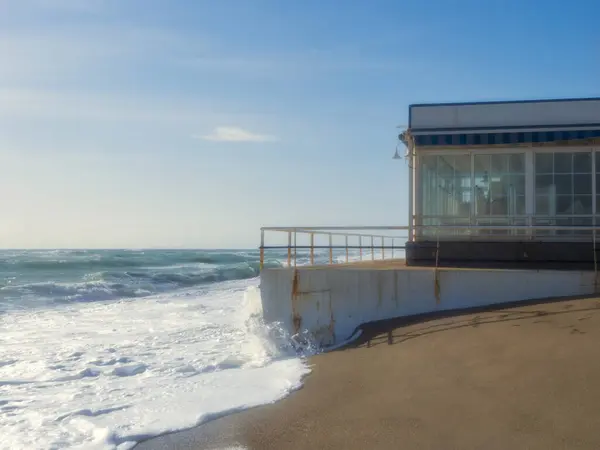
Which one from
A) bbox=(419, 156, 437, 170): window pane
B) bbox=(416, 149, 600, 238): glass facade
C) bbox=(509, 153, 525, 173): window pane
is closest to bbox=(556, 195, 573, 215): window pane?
bbox=(416, 149, 600, 238): glass facade

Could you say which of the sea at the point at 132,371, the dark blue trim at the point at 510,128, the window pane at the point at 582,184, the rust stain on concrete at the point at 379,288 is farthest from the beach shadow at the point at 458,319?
the dark blue trim at the point at 510,128

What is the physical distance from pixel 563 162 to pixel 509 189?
1402mm

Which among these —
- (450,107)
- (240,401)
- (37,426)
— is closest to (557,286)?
(450,107)

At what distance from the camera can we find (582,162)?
15.8 m

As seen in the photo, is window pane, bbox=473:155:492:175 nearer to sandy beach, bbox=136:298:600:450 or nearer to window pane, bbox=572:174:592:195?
window pane, bbox=572:174:592:195

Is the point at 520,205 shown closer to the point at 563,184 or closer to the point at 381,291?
the point at 563,184

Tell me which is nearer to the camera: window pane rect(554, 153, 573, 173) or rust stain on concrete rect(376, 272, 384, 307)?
rust stain on concrete rect(376, 272, 384, 307)

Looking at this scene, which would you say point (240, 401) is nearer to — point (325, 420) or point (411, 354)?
point (325, 420)

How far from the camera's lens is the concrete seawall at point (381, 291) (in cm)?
1219

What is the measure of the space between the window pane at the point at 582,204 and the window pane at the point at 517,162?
4.73 ft

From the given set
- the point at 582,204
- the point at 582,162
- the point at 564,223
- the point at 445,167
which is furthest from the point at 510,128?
the point at 564,223

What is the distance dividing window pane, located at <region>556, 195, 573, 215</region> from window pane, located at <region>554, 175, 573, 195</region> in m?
0.11

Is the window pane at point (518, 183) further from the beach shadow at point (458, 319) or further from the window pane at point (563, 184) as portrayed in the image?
the beach shadow at point (458, 319)

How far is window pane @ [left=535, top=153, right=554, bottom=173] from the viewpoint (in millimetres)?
15945
